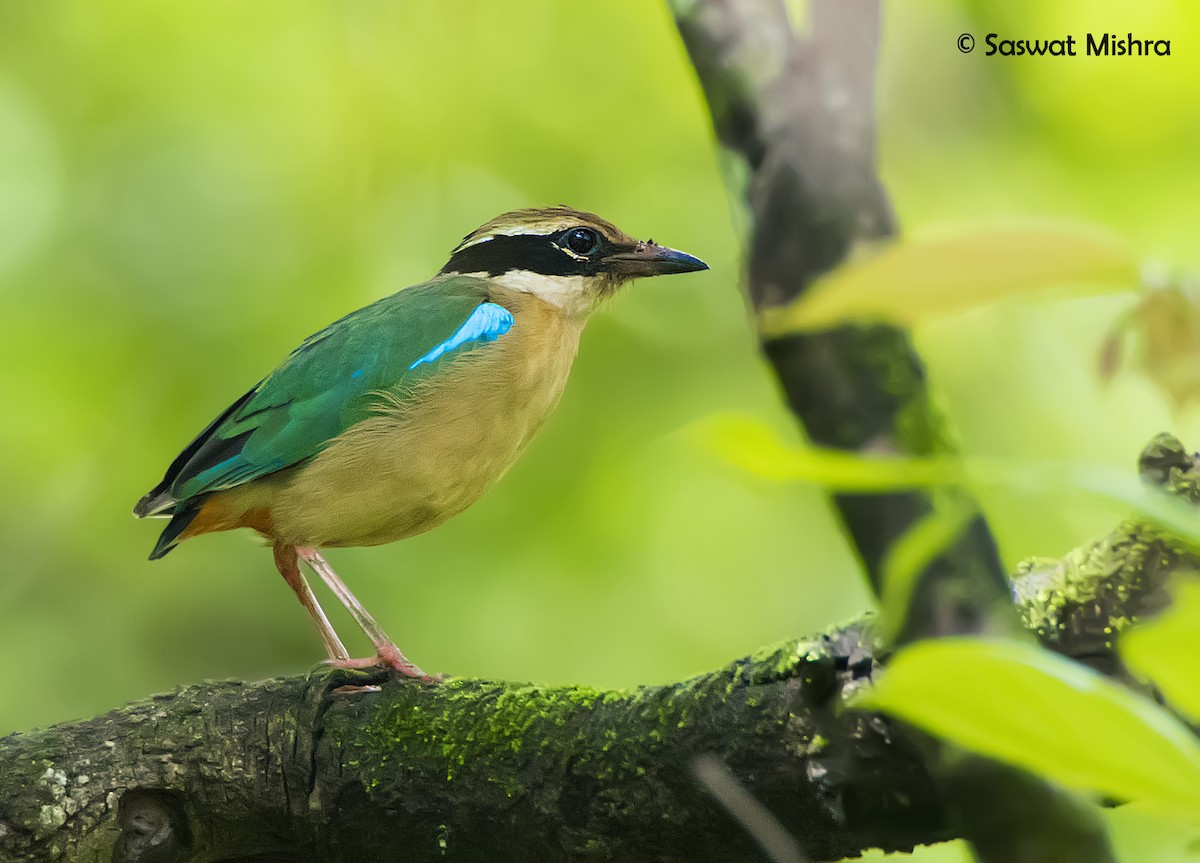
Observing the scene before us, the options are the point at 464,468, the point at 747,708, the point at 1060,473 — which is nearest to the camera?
the point at 1060,473

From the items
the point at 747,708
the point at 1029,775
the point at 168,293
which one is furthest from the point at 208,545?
the point at 1029,775

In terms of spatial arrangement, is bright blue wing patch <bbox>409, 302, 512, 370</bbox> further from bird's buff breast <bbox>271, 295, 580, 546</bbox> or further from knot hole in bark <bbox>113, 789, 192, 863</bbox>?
knot hole in bark <bbox>113, 789, 192, 863</bbox>

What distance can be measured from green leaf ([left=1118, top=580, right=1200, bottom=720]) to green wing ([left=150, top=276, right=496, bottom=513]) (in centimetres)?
470

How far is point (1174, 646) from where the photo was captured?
0.76 m

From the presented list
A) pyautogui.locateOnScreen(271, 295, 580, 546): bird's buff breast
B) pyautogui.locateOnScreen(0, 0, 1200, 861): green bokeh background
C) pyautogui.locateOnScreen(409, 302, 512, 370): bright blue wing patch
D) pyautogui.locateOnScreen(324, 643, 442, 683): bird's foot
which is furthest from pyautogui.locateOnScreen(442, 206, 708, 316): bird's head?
pyautogui.locateOnScreen(324, 643, 442, 683): bird's foot

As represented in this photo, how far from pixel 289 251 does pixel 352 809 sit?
18.1 feet

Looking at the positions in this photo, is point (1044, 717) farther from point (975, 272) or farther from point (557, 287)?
point (557, 287)

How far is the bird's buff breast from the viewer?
5.16m

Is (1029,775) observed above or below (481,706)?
above

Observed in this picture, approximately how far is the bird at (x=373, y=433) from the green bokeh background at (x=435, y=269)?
2.21 metres

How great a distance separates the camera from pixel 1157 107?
7.08m

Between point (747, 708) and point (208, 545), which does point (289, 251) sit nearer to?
point (208, 545)

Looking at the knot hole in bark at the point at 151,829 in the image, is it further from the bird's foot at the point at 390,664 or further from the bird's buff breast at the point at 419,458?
the bird's buff breast at the point at 419,458

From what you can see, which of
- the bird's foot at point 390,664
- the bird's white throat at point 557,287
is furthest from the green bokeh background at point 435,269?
the bird's foot at point 390,664
